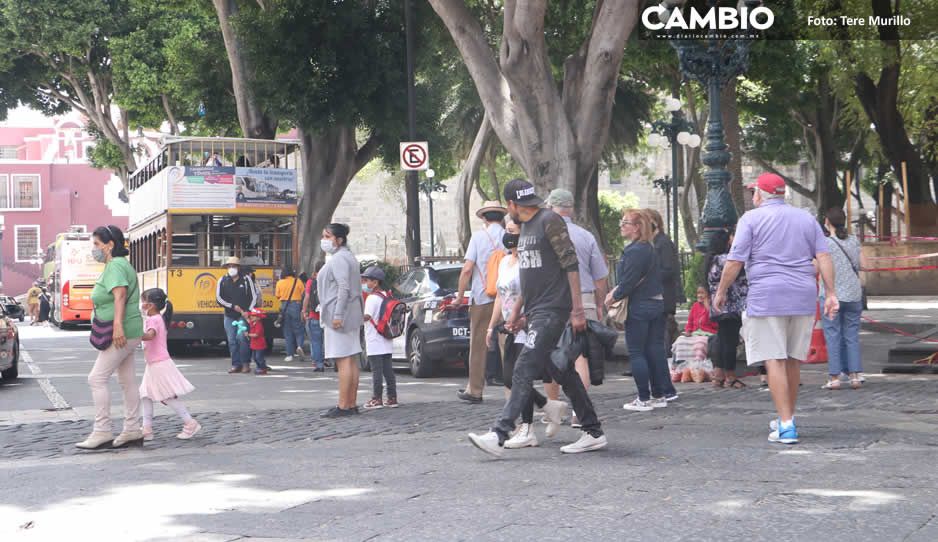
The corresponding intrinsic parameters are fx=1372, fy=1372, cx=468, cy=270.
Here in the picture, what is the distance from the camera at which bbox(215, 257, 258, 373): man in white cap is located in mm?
18875

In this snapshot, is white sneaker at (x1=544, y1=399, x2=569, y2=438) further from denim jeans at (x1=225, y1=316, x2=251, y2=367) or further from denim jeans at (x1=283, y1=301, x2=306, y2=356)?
denim jeans at (x1=283, y1=301, x2=306, y2=356)

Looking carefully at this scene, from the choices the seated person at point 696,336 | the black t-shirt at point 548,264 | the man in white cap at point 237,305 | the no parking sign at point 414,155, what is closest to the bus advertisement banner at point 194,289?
the no parking sign at point 414,155

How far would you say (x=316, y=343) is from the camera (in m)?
19.4

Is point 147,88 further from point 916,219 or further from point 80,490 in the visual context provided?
point 80,490

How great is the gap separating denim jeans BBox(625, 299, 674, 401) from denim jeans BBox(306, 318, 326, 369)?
854cm

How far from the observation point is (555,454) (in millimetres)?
8758

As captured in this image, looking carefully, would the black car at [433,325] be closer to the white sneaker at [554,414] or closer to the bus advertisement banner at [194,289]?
the bus advertisement banner at [194,289]

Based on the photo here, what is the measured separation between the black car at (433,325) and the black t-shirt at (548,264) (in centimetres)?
771

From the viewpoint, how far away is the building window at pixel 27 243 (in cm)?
7375

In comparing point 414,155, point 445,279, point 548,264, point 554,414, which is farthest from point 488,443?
point 414,155

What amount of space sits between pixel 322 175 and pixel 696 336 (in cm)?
1568

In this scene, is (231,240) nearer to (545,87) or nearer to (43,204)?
(545,87)

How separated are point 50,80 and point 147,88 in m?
4.55

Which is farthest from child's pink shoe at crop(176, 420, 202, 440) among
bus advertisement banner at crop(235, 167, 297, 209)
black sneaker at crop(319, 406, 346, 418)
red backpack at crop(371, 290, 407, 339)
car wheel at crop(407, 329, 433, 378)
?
bus advertisement banner at crop(235, 167, 297, 209)
